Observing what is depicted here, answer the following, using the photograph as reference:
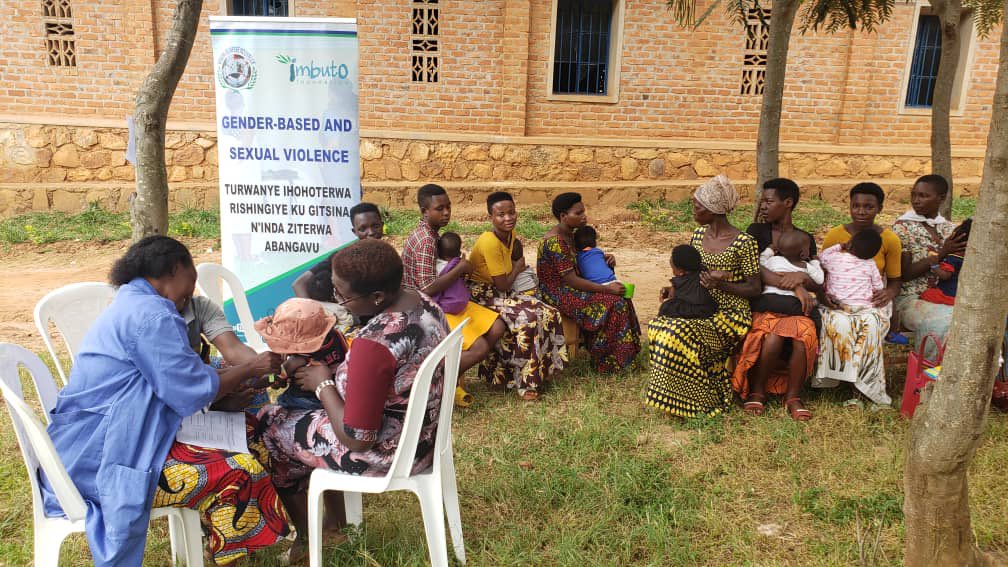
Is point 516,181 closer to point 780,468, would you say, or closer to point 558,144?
point 558,144

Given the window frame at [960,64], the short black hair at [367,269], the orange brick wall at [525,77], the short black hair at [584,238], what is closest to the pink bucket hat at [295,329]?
the short black hair at [367,269]

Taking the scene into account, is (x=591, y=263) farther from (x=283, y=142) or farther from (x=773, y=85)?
(x=283, y=142)

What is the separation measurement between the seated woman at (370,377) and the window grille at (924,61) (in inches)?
421

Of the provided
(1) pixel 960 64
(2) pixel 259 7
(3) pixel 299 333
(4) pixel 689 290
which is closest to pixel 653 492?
(4) pixel 689 290

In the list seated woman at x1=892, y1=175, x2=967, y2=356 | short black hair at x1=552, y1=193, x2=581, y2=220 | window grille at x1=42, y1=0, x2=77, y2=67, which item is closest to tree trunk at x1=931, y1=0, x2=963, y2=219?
seated woman at x1=892, y1=175, x2=967, y2=356

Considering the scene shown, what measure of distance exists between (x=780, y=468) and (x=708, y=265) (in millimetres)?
1213

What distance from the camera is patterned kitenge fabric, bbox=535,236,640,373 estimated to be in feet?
16.1

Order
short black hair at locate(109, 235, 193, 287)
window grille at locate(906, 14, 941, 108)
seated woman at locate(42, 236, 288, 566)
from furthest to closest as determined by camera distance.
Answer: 1. window grille at locate(906, 14, 941, 108)
2. short black hair at locate(109, 235, 193, 287)
3. seated woman at locate(42, 236, 288, 566)

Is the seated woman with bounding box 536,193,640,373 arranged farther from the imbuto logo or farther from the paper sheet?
the paper sheet

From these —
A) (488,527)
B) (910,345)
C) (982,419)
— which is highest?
(982,419)

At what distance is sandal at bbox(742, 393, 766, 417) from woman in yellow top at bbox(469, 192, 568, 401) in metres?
1.17

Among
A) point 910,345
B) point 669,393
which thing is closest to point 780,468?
point 669,393

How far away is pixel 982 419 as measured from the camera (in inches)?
87.4

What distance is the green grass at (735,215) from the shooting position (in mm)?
9789
